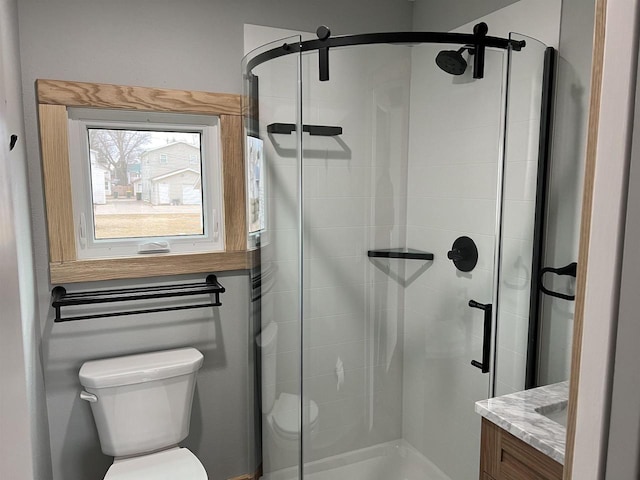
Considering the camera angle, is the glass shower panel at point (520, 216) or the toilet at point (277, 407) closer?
the glass shower panel at point (520, 216)

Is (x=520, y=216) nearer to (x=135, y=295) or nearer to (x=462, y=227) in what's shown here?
(x=462, y=227)

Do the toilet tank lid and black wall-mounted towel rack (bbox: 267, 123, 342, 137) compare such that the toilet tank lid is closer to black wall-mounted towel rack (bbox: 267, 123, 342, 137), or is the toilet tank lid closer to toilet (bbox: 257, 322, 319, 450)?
toilet (bbox: 257, 322, 319, 450)

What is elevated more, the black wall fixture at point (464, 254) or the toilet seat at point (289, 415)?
the black wall fixture at point (464, 254)

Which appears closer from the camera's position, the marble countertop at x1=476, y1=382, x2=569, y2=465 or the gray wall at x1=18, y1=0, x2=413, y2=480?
the marble countertop at x1=476, y1=382, x2=569, y2=465

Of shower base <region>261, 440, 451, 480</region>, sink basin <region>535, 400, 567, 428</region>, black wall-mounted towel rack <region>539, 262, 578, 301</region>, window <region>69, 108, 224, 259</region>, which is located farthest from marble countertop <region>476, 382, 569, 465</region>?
window <region>69, 108, 224, 259</region>

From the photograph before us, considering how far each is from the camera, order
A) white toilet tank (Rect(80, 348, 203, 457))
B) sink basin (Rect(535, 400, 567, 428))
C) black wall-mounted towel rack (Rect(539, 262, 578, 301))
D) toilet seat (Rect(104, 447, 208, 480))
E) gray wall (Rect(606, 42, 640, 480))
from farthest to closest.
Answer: white toilet tank (Rect(80, 348, 203, 457)) < toilet seat (Rect(104, 447, 208, 480)) < black wall-mounted towel rack (Rect(539, 262, 578, 301)) < sink basin (Rect(535, 400, 567, 428)) < gray wall (Rect(606, 42, 640, 480))

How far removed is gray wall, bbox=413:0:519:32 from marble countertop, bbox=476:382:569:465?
1.56m

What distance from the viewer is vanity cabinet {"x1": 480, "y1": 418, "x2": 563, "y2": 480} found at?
125 cm

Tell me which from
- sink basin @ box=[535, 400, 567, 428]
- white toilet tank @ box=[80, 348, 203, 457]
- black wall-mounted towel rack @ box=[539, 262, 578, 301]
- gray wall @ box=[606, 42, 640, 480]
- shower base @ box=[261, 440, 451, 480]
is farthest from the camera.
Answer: shower base @ box=[261, 440, 451, 480]

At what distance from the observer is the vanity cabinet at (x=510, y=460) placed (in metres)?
1.25

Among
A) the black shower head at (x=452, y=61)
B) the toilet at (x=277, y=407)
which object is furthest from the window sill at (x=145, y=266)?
the black shower head at (x=452, y=61)

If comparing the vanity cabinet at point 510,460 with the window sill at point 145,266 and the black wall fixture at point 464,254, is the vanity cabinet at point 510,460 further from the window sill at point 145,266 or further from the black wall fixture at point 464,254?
the window sill at point 145,266

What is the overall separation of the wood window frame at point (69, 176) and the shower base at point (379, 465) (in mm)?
991

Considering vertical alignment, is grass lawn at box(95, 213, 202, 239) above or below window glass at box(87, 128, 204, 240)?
below
